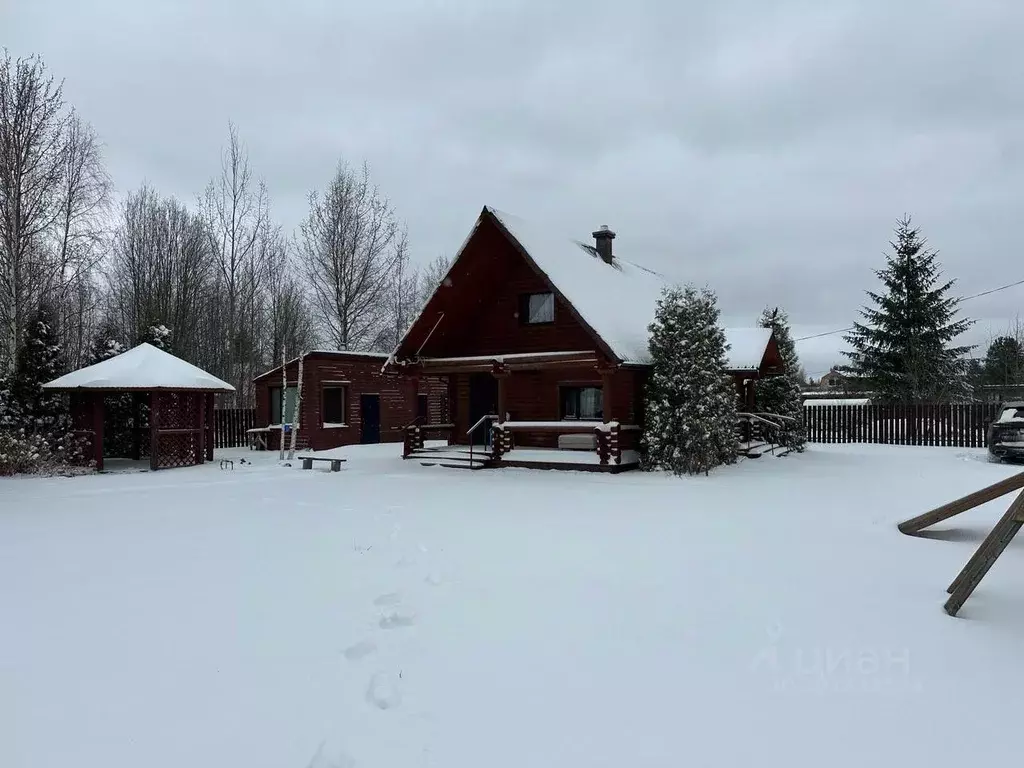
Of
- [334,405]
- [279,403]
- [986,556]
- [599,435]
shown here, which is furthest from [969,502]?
[279,403]

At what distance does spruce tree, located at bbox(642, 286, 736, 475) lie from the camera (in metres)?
14.3

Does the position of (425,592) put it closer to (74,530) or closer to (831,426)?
(74,530)

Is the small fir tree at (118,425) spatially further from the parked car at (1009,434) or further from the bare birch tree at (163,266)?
the parked car at (1009,434)

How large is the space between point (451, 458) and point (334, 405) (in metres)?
7.67

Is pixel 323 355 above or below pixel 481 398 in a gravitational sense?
above

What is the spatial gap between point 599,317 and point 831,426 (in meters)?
13.5

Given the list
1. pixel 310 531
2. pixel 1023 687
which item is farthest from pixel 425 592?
pixel 1023 687

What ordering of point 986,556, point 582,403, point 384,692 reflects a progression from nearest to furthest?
point 384,692 → point 986,556 → point 582,403

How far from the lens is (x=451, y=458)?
17.1 meters

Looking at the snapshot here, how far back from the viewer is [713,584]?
575 cm

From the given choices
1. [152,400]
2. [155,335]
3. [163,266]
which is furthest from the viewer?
[163,266]

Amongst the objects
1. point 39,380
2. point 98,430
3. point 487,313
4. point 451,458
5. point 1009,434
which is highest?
point 487,313

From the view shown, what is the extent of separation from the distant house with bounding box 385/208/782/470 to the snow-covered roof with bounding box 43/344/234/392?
522cm

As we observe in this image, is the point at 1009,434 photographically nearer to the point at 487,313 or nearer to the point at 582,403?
the point at 582,403
